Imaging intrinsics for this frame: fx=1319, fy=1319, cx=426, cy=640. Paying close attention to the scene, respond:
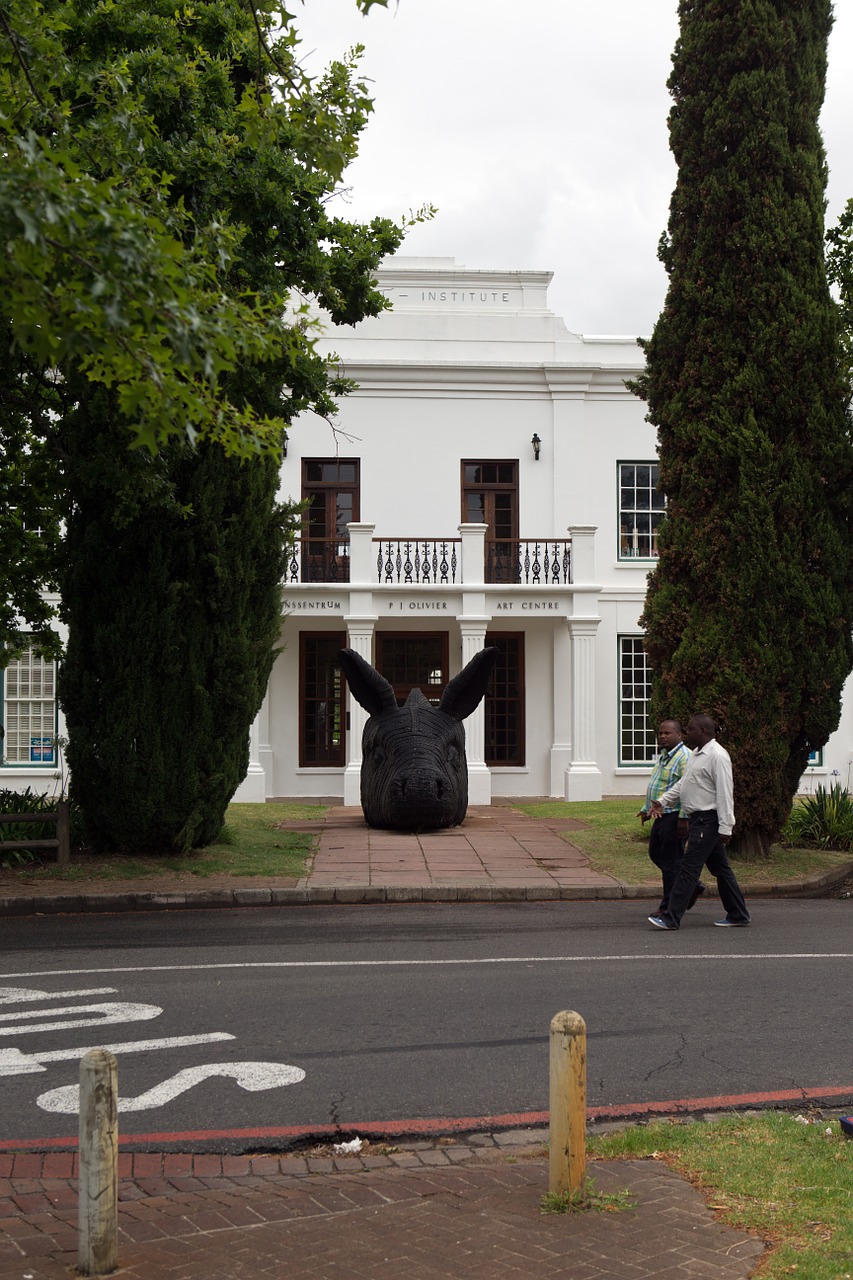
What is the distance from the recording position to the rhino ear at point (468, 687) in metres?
19.5

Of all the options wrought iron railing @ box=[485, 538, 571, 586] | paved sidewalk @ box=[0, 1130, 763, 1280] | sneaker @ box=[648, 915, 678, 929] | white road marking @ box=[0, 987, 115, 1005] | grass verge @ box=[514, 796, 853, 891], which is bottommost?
grass verge @ box=[514, 796, 853, 891]

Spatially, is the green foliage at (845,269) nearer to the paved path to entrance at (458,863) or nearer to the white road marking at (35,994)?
the paved path to entrance at (458,863)

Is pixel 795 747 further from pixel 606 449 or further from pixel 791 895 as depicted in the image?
pixel 606 449

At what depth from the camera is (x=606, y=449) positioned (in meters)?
26.7

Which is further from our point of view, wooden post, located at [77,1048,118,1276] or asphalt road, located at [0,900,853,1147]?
asphalt road, located at [0,900,853,1147]

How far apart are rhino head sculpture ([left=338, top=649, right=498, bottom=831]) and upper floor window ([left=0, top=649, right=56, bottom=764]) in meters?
8.46

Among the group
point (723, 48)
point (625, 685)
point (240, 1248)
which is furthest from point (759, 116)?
point (240, 1248)

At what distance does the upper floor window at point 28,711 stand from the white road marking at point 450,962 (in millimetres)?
16929

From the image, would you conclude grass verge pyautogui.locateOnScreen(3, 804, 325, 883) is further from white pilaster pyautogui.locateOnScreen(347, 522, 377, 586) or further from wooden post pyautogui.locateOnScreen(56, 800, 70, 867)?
white pilaster pyautogui.locateOnScreen(347, 522, 377, 586)

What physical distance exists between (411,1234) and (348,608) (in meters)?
19.9

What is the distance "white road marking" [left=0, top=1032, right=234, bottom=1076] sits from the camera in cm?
679

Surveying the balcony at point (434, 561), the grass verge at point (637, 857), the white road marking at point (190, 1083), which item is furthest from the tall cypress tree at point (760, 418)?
the white road marking at point (190, 1083)

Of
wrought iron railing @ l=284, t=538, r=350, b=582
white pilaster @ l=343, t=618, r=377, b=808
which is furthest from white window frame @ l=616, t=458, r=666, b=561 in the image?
white pilaster @ l=343, t=618, r=377, b=808

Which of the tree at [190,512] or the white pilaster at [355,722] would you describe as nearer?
the tree at [190,512]
